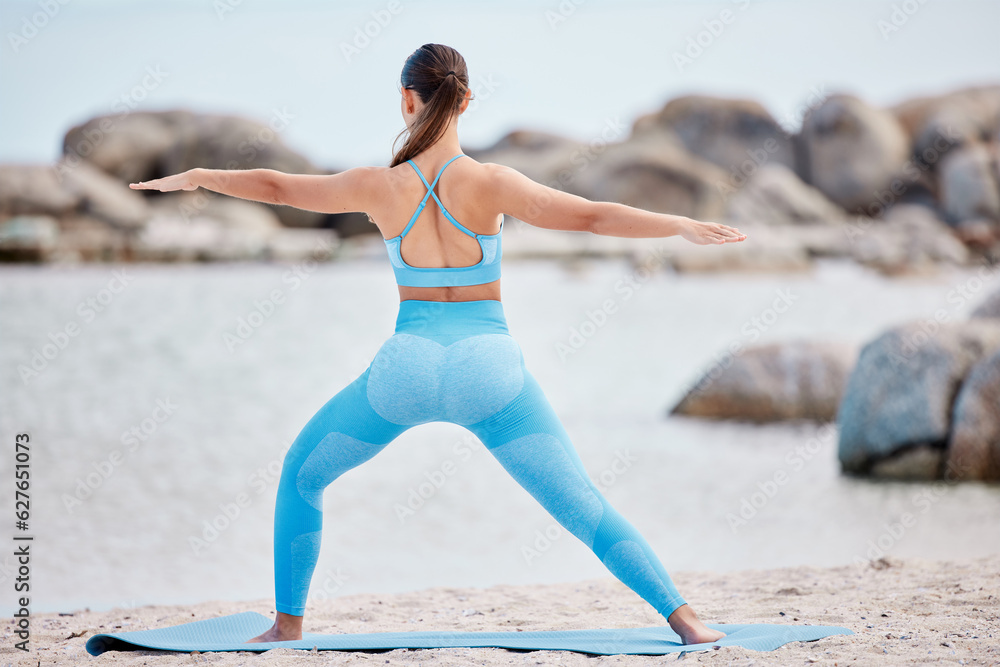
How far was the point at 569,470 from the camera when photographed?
282 centimetres

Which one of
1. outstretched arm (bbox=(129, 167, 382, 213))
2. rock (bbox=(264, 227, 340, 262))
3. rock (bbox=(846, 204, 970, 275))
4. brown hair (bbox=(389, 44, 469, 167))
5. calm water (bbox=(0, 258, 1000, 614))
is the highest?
rock (bbox=(264, 227, 340, 262))

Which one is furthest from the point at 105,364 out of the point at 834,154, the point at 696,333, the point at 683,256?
the point at 834,154

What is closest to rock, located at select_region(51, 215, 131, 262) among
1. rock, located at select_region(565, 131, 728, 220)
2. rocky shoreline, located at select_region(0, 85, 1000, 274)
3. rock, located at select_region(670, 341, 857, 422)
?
rocky shoreline, located at select_region(0, 85, 1000, 274)

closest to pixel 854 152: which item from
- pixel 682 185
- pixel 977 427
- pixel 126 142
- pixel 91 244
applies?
pixel 682 185

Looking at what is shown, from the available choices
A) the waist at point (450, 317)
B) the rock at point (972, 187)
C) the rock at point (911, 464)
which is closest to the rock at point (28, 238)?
the rock at point (911, 464)

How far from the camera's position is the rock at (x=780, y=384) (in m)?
9.17

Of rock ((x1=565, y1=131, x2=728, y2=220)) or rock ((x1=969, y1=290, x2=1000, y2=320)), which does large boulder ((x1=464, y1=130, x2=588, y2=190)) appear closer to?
rock ((x1=565, y1=131, x2=728, y2=220))

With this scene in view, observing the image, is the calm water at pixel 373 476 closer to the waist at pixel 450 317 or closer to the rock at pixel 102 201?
the waist at pixel 450 317

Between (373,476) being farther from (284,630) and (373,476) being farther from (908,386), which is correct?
(284,630)

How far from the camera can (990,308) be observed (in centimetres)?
838

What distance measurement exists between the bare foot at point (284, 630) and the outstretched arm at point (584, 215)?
4.66 ft

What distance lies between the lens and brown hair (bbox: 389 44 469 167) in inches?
111

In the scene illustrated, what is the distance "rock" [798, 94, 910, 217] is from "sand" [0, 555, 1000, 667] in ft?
149

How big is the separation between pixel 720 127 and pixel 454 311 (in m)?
55.0
